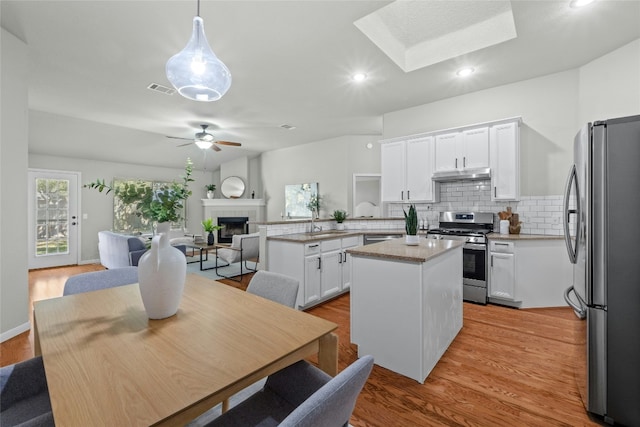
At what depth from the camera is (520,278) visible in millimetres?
3293

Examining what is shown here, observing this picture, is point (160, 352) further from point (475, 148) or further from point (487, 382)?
point (475, 148)

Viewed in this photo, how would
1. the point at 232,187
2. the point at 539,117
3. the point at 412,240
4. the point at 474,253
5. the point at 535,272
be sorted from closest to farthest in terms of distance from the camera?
1. the point at 412,240
2. the point at 535,272
3. the point at 474,253
4. the point at 539,117
5. the point at 232,187

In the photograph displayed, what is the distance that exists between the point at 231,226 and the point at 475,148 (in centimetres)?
642

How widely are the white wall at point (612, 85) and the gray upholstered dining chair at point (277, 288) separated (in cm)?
385

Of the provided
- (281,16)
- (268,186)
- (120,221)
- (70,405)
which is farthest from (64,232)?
(70,405)

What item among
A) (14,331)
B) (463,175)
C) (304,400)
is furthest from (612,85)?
(14,331)

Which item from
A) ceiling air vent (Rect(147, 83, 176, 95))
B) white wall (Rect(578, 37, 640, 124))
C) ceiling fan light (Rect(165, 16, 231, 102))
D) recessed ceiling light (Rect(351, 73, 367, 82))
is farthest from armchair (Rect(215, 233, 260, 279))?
white wall (Rect(578, 37, 640, 124))

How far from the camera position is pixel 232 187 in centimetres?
821

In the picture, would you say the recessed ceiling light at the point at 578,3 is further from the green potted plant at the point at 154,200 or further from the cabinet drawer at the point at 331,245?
the green potted plant at the point at 154,200

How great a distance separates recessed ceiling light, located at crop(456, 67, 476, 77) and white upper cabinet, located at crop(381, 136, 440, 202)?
908 mm

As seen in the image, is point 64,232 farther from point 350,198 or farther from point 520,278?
point 520,278

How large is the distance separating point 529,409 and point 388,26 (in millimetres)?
3501

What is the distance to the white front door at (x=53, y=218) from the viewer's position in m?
5.71

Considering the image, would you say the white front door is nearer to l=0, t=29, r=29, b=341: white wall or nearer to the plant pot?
l=0, t=29, r=29, b=341: white wall
